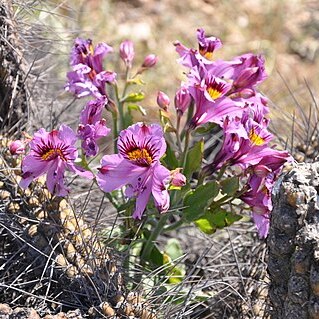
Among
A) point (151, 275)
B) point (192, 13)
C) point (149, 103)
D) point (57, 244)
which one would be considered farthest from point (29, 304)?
point (192, 13)

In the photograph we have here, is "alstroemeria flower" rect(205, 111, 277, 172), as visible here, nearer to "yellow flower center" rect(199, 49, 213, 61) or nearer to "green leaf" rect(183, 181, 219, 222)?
"green leaf" rect(183, 181, 219, 222)

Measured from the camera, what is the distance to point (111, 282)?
138cm

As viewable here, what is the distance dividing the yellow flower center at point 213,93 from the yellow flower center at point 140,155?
0.21m

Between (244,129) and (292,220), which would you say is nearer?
(292,220)

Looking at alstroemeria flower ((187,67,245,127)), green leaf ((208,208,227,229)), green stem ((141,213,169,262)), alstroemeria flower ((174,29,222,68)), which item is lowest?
green stem ((141,213,169,262))

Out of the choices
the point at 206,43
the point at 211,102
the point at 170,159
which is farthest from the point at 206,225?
the point at 206,43

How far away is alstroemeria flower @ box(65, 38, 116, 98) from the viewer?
1.52 metres

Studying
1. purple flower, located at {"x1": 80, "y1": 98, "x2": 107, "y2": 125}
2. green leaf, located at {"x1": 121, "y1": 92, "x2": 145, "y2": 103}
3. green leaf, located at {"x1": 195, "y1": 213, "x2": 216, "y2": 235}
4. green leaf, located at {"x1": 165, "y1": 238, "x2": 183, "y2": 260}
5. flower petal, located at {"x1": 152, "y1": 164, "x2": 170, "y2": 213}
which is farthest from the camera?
green leaf, located at {"x1": 165, "y1": 238, "x2": 183, "y2": 260}

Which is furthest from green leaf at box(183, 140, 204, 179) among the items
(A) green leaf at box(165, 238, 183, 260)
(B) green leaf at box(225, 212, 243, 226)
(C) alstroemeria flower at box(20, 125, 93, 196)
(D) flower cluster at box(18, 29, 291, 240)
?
(A) green leaf at box(165, 238, 183, 260)

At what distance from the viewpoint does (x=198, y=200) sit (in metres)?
1.45

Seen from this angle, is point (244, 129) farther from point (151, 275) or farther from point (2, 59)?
point (2, 59)

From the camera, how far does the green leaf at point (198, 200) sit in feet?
4.71

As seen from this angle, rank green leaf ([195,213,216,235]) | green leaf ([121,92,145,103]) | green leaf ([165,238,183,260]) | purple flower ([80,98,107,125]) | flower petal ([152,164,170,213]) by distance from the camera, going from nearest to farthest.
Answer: flower petal ([152,164,170,213]) → purple flower ([80,98,107,125]) → green leaf ([195,213,216,235]) → green leaf ([121,92,145,103]) → green leaf ([165,238,183,260])

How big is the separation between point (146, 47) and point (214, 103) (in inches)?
95.1
